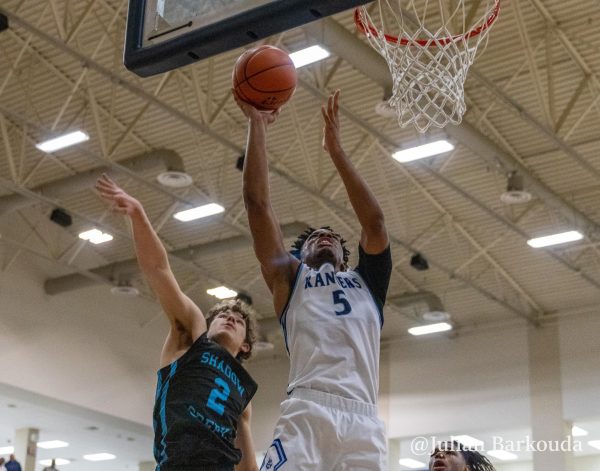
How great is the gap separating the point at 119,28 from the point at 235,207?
4.86 m

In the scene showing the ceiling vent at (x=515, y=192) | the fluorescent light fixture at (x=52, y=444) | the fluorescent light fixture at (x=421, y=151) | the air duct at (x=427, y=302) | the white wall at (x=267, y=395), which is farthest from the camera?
the fluorescent light fixture at (x=52, y=444)

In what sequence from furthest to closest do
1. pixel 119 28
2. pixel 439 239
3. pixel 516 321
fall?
pixel 516 321 < pixel 439 239 < pixel 119 28

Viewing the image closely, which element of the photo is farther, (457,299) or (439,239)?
(457,299)

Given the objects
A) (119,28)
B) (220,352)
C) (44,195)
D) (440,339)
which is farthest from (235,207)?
(220,352)

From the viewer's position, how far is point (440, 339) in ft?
71.4

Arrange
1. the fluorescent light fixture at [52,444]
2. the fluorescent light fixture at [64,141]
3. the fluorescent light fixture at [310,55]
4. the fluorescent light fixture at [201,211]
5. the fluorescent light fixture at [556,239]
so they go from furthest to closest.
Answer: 1. the fluorescent light fixture at [52,444]
2. the fluorescent light fixture at [556,239]
3. the fluorescent light fixture at [201,211]
4. the fluorescent light fixture at [64,141]
5. the fluorescent light fixture at [310,55]

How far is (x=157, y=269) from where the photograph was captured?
189 inches

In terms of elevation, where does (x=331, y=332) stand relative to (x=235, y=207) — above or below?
below

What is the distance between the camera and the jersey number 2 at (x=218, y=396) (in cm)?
440

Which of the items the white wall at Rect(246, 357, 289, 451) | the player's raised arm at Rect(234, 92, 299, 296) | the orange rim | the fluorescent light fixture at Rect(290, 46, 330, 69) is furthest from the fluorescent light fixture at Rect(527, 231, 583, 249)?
the player's raised arm at Rect(234, 92, 299, 296)

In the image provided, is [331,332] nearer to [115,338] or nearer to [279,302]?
[279,302]

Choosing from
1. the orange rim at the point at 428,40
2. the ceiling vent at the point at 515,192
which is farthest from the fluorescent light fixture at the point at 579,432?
the orange rim at the point at 428,40

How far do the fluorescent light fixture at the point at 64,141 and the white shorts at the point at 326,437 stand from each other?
11.6 meters

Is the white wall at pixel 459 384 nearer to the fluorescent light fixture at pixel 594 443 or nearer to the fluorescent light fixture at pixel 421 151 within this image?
the fluorescent light fixture at pixel 594 443
